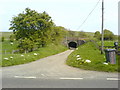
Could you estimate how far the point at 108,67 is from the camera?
7195 millimetres

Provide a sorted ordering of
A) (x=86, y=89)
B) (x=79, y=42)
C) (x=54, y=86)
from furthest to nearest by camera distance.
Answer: (x=79, y=42) → (x=54, y=86) → (x=86, y=89)

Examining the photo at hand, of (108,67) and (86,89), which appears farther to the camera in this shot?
(108,67)

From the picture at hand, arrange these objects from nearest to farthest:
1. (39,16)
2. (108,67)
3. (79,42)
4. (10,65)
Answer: (108,67) → (10,65) → (39,16) → (79,42)

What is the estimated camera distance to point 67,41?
47.2 m

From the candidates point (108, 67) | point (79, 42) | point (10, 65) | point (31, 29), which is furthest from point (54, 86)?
point (79, 42)

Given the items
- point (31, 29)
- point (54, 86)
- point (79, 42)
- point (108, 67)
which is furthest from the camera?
point (79, 42)

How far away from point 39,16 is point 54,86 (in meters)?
16.6

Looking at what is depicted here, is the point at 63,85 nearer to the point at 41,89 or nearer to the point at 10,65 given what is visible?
the point at 41,89

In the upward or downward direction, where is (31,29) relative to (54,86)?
upward

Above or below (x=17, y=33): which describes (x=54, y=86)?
below

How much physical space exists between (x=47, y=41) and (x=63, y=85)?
15831 millimetres

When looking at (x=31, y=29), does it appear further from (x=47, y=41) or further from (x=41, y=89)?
(x=41, y=89)

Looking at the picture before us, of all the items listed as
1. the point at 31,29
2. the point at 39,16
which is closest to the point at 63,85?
the point at 31,29

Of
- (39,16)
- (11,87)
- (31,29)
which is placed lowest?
(11,87)
